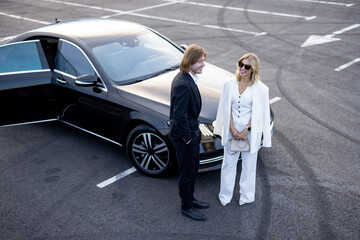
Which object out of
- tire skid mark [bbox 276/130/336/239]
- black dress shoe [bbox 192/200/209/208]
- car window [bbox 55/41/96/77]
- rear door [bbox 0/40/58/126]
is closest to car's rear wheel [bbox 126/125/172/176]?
black dress shoe [bbox 192/200/209/208]

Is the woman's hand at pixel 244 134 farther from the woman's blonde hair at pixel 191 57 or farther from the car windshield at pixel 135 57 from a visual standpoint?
the car windshield at pixel 135 57

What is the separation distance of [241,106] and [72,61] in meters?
2.87

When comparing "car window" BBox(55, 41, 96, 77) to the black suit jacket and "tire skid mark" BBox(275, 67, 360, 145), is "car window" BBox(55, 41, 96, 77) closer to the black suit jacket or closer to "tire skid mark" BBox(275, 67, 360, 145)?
the black suit jacket

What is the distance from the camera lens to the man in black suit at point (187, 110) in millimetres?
4055

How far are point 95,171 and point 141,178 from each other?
0.69 metres

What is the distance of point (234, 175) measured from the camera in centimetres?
488

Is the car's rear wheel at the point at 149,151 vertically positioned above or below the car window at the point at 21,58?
below

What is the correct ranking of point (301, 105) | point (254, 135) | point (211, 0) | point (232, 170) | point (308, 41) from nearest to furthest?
point (254, 135)
point (232, 170)
point (301, 105)
point (308, 41)
point (211, 0)

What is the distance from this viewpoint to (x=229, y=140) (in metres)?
4.71

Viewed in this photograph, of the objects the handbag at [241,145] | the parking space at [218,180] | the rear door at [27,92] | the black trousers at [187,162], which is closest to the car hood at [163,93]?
the handbag at [241,145]

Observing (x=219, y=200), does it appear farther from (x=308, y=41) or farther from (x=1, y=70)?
(x=308, y=41)

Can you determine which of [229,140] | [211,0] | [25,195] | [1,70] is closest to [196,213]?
[229,140]

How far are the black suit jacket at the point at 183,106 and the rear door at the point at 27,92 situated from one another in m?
2.76

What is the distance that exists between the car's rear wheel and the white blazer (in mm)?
858
